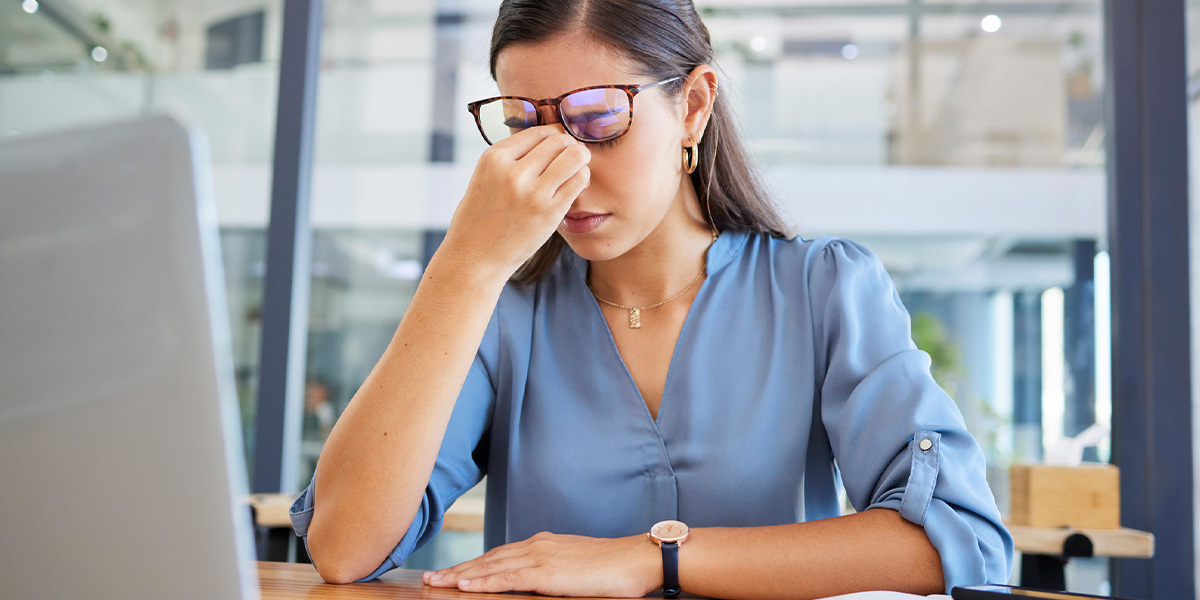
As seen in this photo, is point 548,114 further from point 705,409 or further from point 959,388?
point 959,388

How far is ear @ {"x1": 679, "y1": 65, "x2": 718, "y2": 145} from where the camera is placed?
1.19m

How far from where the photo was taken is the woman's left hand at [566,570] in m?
0.83

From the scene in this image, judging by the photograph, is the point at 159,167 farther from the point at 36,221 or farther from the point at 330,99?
the point at 330,99

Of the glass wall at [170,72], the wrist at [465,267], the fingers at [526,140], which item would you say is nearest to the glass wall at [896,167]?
the glass wall at [170,72]

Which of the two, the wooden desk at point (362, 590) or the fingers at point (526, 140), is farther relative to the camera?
the fingers at point (526, 140)

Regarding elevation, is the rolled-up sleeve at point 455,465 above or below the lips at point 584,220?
below

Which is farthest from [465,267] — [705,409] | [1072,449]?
[1072,449]

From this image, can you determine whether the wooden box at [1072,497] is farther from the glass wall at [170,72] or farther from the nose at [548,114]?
the glass wall at [170,72]

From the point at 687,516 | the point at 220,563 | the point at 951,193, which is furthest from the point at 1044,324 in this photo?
the point at 220,563

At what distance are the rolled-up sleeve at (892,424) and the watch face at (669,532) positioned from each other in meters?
0.22

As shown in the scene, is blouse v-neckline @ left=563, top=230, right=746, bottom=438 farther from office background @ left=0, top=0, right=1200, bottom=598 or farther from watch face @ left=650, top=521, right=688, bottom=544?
office background @ left=0, top=0, right=1200, bottom=598

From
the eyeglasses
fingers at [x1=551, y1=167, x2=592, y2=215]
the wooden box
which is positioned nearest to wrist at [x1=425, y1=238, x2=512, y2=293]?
fingers at [x1=551, y1=167, x2=592, y2=215]

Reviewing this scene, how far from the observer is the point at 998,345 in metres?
2.55

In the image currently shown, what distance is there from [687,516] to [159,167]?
94 cm
